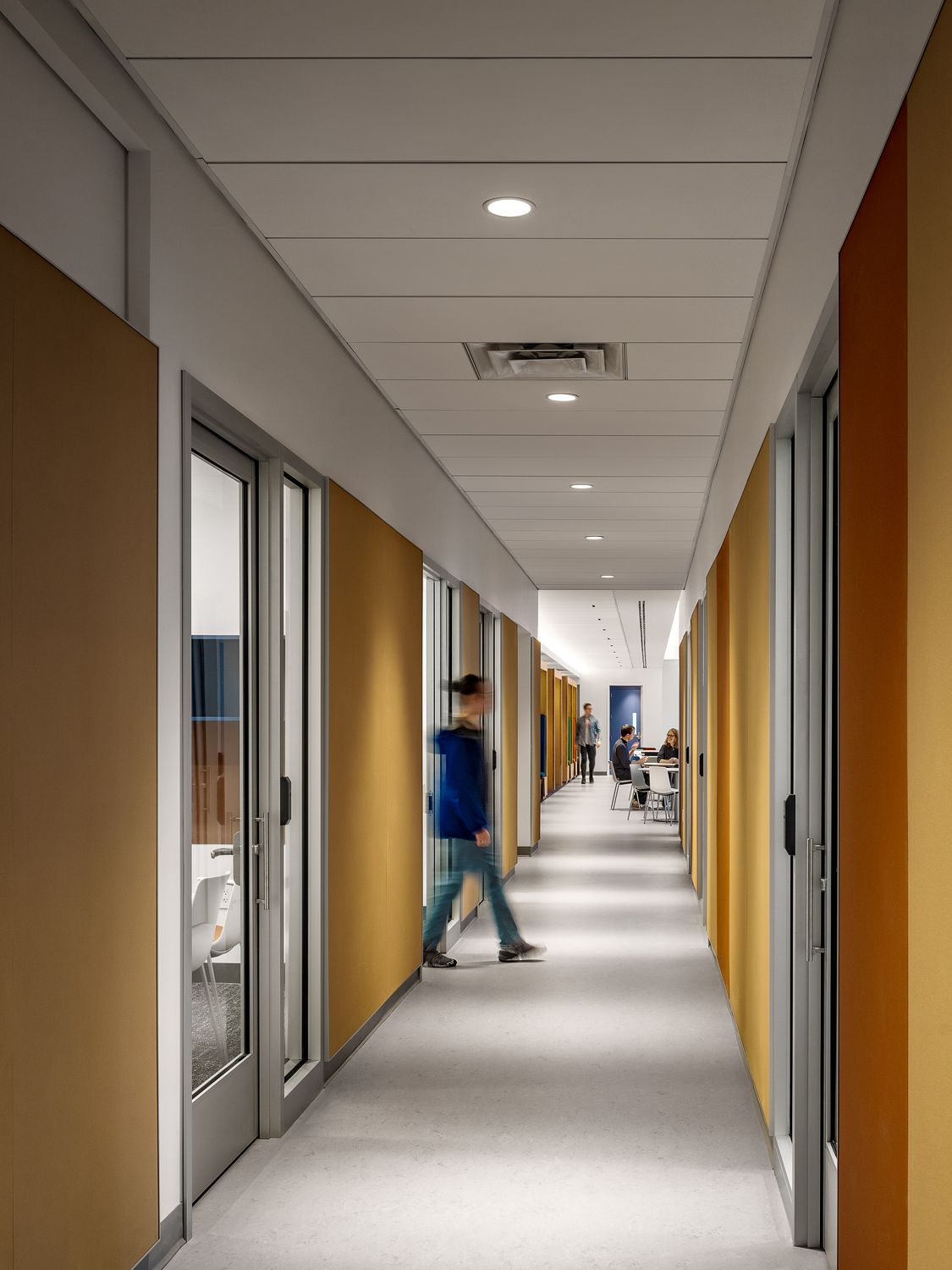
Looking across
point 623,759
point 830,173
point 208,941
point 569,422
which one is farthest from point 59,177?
point 623,759

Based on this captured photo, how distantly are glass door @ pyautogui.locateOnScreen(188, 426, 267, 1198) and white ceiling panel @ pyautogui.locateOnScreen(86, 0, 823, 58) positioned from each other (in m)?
1.21

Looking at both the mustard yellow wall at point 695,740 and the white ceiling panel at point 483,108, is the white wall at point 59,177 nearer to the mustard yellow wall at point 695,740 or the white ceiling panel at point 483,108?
the white ceiling panel at point 483,108

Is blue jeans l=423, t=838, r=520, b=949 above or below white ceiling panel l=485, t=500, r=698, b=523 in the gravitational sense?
below

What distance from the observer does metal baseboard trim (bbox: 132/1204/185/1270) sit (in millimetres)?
3135

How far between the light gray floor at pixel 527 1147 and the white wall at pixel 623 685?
29.8 metres

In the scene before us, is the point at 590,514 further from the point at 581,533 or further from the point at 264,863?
the point at 264,863

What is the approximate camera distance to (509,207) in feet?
12.5

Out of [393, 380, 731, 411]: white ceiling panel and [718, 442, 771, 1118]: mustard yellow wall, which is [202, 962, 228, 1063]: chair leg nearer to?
[718, 442, 771, 1118]: mustard yellow wall

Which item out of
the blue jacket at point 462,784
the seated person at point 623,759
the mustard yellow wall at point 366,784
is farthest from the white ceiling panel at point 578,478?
the seated person at point 623,759

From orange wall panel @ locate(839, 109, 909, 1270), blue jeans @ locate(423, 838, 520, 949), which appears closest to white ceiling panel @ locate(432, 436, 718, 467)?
blue jeans @ locate(423, 838, 520, 949)

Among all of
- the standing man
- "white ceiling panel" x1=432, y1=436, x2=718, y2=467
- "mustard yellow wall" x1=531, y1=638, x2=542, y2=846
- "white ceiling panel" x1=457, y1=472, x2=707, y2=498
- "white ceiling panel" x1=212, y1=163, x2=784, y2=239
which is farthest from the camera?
the standing man

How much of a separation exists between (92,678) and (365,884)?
3.05 m

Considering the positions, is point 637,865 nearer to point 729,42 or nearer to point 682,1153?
point 682,1153

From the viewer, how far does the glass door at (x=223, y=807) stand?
3791 mm
